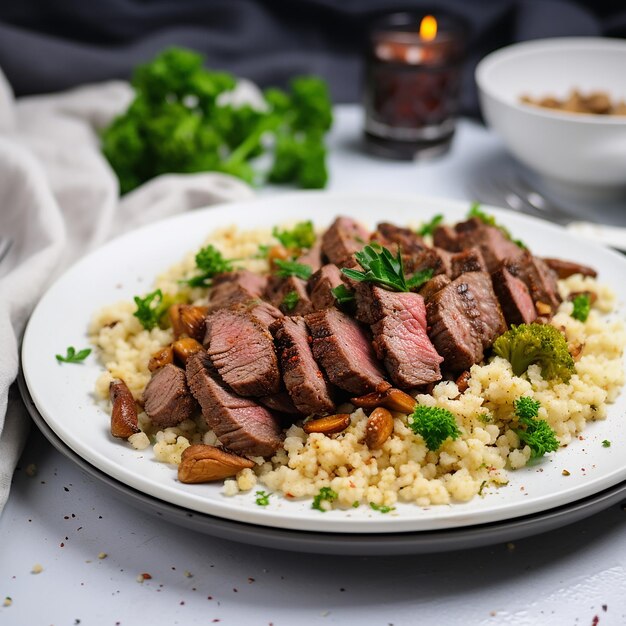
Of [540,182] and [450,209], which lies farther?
[540,182]

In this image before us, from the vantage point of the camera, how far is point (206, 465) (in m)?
3.53

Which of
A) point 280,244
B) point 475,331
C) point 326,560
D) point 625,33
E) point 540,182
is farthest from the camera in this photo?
point 625,33

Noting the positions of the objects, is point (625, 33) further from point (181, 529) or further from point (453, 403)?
point (181, 529)

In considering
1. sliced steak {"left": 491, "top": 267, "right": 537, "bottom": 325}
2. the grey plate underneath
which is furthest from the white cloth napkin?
sliced steak {"left": 491, "top": 267, "right": 537, "bottom": 325}

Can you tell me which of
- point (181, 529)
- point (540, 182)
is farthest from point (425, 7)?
point (181, 529)

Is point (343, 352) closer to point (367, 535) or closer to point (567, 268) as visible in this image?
point (367, 535)

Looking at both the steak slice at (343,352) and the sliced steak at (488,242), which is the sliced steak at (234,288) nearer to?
the steak slice at (343,352)

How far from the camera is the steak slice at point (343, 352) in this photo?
3.88m

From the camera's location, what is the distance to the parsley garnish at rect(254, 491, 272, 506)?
342 centimetres

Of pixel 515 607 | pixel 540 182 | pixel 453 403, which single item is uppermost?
pixel 453 403

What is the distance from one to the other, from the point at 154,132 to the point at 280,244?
2.13 m

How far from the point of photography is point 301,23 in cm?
904

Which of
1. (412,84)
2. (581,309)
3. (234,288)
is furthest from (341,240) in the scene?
(412,84)

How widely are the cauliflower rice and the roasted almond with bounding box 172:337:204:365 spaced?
0.20 m
